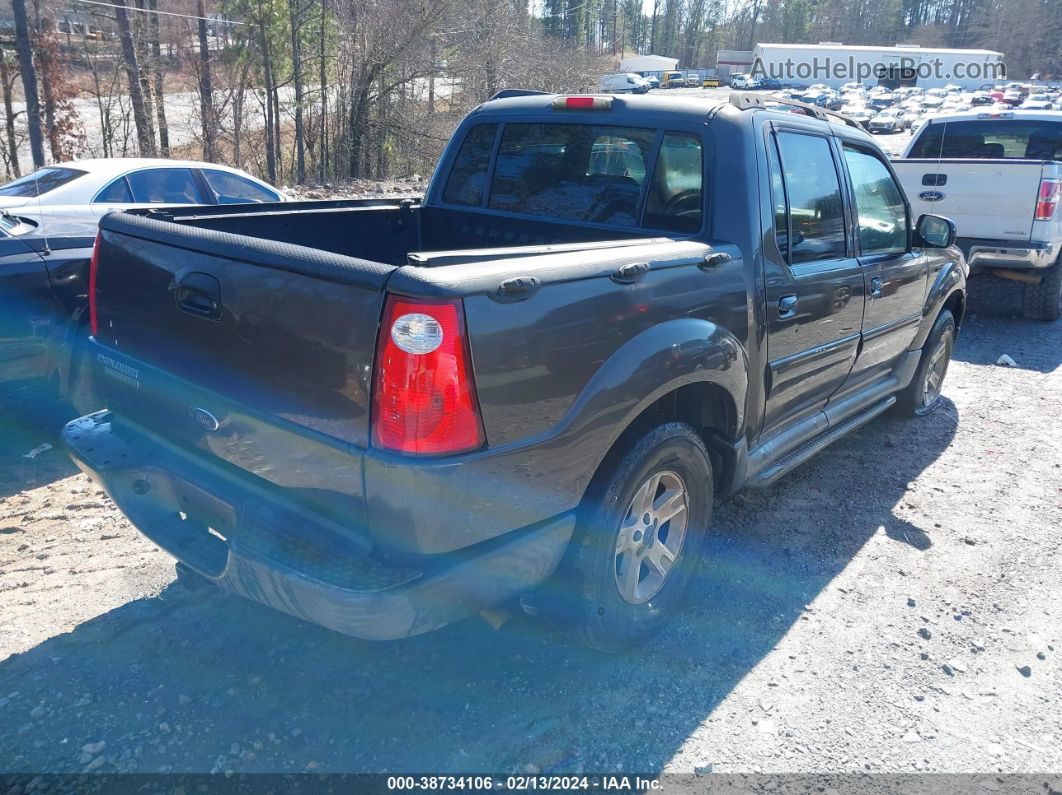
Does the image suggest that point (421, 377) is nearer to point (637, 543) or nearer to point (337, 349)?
point (337, 349)

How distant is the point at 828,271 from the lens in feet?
12.5

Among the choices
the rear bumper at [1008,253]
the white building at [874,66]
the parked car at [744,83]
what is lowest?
the rear bumper at [1008,253]

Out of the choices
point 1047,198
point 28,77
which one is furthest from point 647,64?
point 1047,198

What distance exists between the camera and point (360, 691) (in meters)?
2.88

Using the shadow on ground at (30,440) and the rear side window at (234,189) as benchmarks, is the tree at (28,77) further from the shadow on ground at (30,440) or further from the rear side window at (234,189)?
the shadow on ground at (30,440)

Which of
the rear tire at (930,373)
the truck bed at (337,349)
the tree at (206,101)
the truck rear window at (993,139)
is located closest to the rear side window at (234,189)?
the truck bed at (337,349)

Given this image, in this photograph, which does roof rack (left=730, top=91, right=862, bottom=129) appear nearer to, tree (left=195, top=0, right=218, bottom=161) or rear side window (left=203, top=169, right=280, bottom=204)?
rear side window (left=203, top=169, right=280, bottom=204)

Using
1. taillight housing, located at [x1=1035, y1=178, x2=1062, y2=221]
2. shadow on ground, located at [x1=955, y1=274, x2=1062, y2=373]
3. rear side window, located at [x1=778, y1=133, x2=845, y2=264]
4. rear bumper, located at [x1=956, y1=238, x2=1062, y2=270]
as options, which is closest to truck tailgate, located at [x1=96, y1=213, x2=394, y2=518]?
rear side window, located at [x1=778, y1=133, x2=845, y2=264]

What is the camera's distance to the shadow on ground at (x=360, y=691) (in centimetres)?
259

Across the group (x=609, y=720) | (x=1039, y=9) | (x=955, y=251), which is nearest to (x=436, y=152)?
(x=955, y=251)

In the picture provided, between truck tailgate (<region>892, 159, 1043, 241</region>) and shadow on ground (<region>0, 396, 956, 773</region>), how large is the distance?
6.12 m

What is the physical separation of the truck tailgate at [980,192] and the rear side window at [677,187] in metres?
5.38

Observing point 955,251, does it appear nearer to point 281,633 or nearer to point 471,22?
point 281,633

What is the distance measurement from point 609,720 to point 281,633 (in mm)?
1339
